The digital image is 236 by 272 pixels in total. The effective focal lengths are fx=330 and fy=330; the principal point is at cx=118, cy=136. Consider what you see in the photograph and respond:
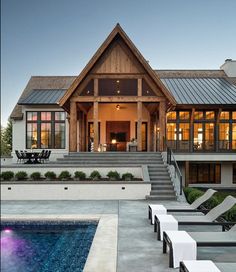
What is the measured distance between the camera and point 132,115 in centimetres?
2738

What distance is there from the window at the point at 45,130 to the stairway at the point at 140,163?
631cm

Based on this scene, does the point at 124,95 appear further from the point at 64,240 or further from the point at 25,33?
the point at 64,240

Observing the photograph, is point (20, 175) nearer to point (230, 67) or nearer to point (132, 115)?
point (132, 115)

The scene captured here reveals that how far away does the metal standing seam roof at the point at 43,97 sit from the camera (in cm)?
2609

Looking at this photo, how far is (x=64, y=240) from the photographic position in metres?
9.93

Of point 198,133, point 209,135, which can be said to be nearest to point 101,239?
point 198,133

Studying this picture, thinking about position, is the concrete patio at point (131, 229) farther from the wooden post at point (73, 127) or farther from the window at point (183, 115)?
the window at point (183, 115)

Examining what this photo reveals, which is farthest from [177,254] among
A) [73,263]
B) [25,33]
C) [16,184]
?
[25,33]

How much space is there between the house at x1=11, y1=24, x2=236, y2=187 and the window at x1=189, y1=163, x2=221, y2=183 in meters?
0.07

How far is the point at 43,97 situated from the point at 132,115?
751 cm

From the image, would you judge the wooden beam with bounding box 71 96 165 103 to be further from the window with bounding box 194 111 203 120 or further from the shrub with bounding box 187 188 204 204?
the shrub with bounding box 187 188 204 204

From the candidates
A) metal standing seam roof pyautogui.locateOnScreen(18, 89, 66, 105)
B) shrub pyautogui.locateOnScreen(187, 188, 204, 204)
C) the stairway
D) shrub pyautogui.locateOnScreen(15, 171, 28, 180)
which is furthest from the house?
shrub pyautogui.locateOnScreen(187, 188, 204, 204)

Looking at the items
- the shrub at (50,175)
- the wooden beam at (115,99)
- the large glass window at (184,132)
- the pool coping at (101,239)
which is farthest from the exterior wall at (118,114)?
the pool coping at (101,239)

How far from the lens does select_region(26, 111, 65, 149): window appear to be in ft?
86.6
